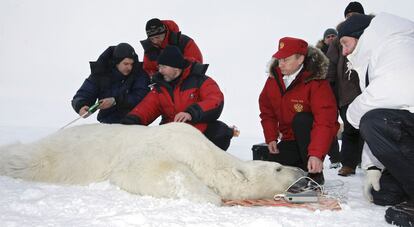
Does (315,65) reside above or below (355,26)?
below

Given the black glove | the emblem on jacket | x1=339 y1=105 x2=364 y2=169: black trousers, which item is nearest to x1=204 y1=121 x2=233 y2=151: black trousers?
the black glove

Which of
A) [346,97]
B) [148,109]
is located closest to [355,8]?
[346,97]

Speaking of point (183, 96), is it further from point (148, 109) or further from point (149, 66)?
point (149, 66)

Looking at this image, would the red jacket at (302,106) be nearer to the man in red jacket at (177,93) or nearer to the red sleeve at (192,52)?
the man in red jacket at (177,93)

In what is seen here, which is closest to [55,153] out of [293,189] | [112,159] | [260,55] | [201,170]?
[112,159]

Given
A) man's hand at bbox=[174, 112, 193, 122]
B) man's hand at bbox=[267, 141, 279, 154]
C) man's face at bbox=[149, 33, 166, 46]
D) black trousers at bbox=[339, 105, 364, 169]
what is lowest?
black trousers at bbox=[339, 105, 364, 169]

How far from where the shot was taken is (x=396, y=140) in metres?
3.30

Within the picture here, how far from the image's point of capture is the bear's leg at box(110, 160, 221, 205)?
3447 mm

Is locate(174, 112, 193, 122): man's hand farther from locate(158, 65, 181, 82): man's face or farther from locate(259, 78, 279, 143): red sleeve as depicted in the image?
locate(259, 78, 279, 143): red sleeve

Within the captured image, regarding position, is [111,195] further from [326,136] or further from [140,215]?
[326,136]

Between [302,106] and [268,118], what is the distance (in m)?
0.61

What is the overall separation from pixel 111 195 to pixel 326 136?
2231mm

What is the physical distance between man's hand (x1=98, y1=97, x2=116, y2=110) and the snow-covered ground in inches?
81.7

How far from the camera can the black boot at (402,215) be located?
2.94 m
